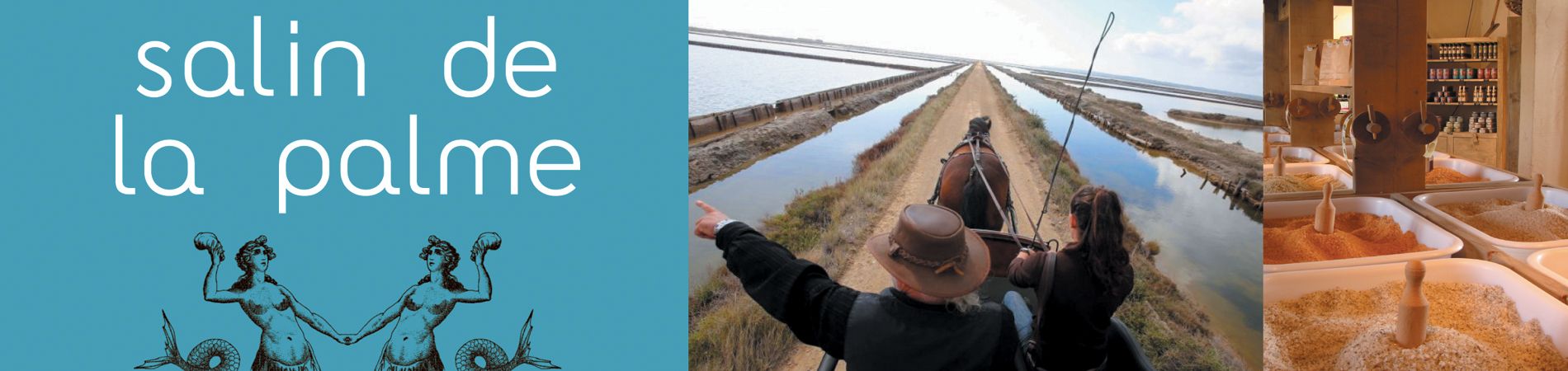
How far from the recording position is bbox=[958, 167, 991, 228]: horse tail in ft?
7.23

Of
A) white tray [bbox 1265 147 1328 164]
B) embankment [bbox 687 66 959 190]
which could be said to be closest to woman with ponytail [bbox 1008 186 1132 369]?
embankment [bbox 687 66 959 190]

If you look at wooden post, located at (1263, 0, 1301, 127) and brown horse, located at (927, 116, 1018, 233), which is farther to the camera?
wooden post, located at (1263, 0, 1301, 127)

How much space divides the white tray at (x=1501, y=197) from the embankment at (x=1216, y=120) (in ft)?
2.69

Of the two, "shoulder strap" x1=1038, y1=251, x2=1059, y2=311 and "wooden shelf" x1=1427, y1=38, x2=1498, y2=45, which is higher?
"wooden shelf" x1=1427, y1=38, x2=1498, y2=45

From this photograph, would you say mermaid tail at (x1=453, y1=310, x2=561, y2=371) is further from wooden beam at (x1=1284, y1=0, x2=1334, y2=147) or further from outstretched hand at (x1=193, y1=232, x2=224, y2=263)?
wooden beam at (x1=1284, y1=0, x2=1334, y2=147)

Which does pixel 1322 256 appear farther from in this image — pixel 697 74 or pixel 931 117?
pixel 697 74

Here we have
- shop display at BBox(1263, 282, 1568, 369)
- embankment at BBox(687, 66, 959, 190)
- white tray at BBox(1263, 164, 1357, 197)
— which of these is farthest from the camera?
white tray at BBox(1263, 164, 1357, 197)

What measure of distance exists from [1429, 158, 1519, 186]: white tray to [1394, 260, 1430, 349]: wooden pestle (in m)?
2.21

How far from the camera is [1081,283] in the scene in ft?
5.47

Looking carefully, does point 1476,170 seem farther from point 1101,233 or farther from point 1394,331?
point 1101,233

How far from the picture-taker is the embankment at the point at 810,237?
2.29m

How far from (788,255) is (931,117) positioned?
2.84 ft

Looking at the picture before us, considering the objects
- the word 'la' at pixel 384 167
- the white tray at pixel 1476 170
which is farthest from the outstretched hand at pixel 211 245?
the white tray at pixel 1476 170

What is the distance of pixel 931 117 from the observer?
2465 millimetres
